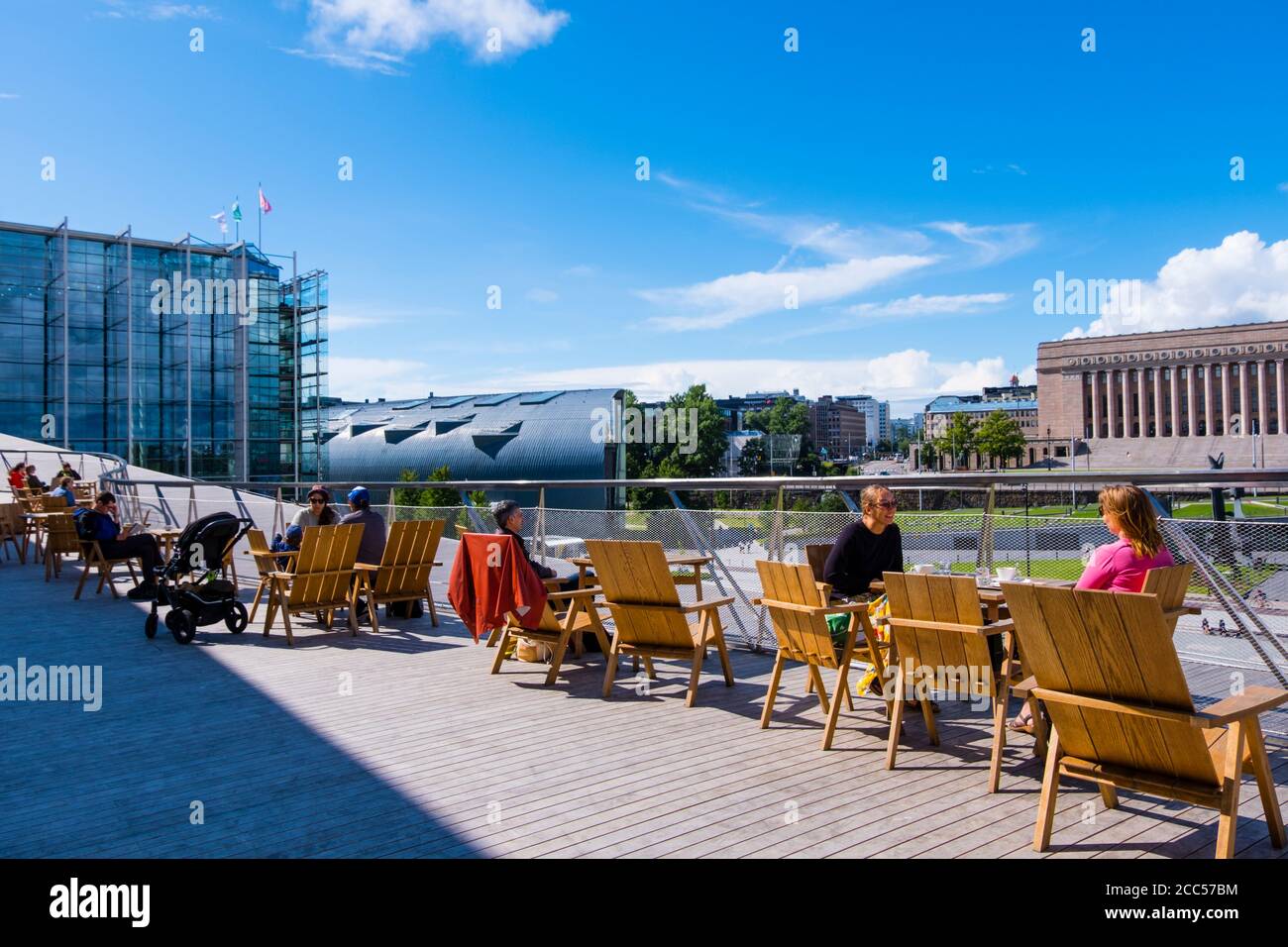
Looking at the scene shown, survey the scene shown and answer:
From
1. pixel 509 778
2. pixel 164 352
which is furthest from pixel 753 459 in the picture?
pixel 509 778

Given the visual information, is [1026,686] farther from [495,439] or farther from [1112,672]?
[495,439]

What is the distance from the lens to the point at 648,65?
2338cm

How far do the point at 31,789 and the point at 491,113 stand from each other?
19.3 m

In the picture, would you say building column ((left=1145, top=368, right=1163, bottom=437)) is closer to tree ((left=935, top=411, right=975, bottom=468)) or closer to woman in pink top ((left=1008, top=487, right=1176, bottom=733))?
tree ((left=935, top=411, right=975, bottom=468))

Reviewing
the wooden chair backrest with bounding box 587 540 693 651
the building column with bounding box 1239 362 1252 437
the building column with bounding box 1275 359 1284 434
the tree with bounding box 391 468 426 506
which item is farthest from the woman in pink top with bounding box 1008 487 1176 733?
the building column with bounding box 1275 359 1284 434

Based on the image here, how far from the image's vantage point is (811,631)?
18.9 feet

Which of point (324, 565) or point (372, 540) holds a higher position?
point (372, 540)

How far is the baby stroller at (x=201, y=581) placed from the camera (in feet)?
30.0

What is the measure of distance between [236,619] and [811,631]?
→ 650cm

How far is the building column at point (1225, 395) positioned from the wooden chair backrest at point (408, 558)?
382ft

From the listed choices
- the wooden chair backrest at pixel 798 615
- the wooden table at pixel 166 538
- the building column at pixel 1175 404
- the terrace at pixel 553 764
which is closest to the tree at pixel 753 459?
the building column at pixel 1175 404

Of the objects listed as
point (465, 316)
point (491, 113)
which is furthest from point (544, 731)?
point (465, 316)

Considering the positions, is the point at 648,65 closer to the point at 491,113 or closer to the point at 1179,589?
the point at 491,113

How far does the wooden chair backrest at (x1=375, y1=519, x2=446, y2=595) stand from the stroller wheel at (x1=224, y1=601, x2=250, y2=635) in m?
1.36
